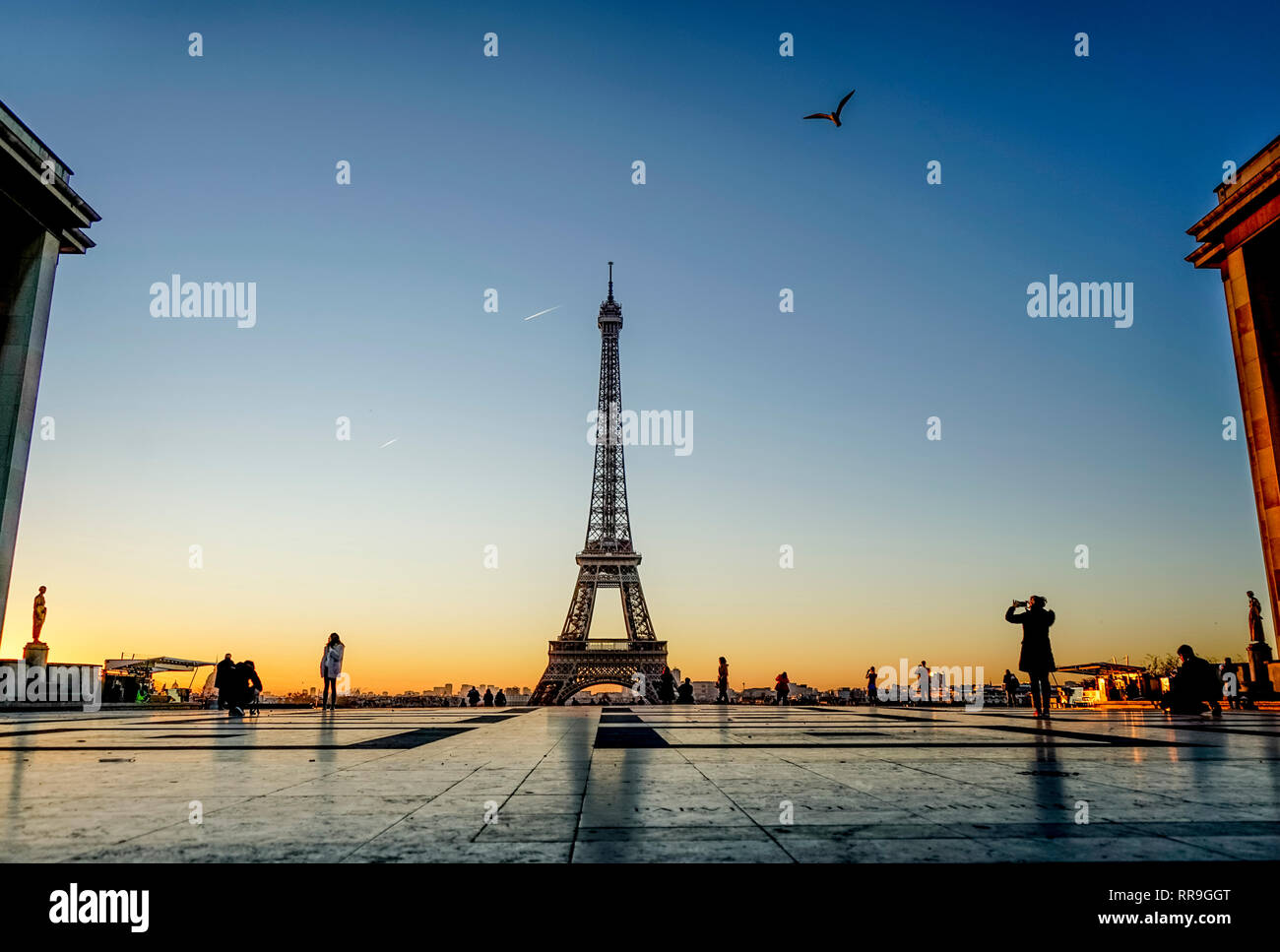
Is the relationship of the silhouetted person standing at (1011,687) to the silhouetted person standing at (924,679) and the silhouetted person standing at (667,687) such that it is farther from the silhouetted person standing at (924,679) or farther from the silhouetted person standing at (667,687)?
the silhouetted person standing at (667,687)

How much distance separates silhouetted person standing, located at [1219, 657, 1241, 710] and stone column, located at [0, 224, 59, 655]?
32.7 m

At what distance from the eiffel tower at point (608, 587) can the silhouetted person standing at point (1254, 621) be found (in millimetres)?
Result: 35515

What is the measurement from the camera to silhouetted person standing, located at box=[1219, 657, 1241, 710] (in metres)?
21.1

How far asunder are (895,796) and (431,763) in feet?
12.9

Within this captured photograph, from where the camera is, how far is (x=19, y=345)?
22891 millimetres

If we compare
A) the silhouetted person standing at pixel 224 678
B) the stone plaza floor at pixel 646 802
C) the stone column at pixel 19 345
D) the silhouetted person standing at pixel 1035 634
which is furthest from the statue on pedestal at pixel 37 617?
the silhouetted person standing at pixel 1035 634

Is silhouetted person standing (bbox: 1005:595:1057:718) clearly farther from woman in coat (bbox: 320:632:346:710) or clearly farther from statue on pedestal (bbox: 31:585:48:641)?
statue on pedestal (bbox: 31:585:48:641)

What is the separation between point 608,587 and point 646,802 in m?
66.3

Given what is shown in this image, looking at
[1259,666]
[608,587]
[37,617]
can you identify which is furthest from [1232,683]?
[608,587]

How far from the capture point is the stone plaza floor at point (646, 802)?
324 cm
